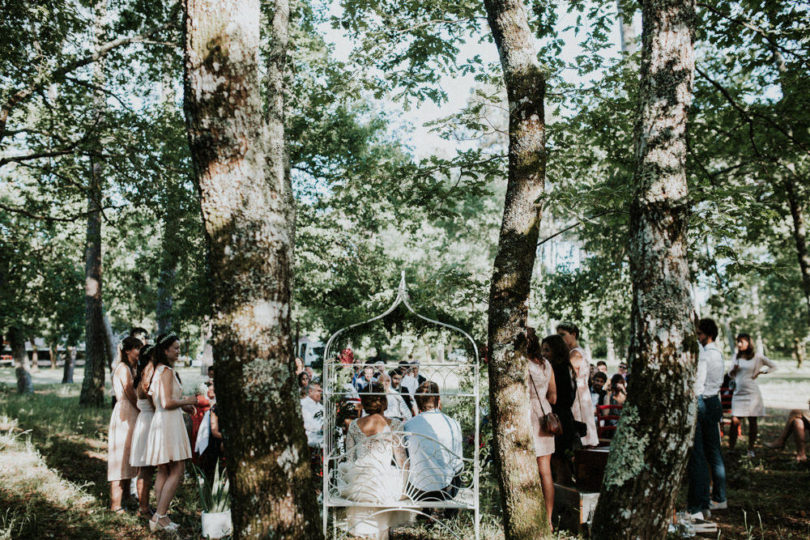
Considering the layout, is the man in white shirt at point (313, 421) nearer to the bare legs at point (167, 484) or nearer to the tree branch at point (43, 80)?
the bare legs at point (167, 484)

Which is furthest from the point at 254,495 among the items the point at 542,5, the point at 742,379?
the point at 742,379

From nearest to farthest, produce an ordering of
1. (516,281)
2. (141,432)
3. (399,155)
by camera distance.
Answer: (516,281)
(141,432)
(399,155)

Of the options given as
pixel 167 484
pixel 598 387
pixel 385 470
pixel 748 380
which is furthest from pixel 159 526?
pixel 748 380

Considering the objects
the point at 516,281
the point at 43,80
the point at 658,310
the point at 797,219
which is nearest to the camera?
the point at 658,310

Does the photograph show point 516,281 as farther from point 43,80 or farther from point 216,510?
point 43,80

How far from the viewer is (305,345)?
25797 millimetres

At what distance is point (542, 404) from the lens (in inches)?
214

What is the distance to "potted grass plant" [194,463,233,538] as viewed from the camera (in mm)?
4859

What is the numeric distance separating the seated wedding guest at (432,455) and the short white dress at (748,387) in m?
5.69

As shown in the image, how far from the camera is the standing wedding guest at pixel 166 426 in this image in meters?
5.46

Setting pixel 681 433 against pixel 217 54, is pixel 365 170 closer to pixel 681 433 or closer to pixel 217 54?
pixel 217 54

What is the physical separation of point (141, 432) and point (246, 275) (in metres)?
4.07

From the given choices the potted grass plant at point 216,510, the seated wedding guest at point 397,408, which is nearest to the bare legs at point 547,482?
the seated wedding guest at point 397,408

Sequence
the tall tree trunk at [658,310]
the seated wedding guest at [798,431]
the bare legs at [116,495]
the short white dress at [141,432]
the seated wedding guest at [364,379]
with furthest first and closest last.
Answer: the seated wedding guest at [364,379], the seated wedding guest at [798,431], the bare legs at [116,495], the short white dress at [141,432], the tall tree trunk at [658,310]
